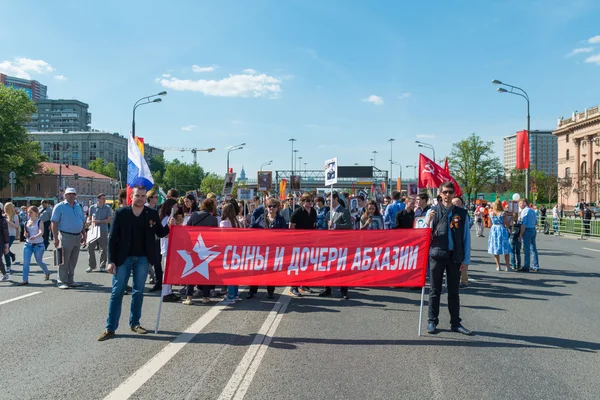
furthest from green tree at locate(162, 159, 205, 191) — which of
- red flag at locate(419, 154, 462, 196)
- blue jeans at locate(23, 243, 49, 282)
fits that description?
blue jeans at locate(23, 243, 49, 282)

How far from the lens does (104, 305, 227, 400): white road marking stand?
444cm

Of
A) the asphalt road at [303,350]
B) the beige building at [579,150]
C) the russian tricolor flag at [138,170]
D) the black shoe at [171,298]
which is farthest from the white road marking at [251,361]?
the beige building at [579,150]

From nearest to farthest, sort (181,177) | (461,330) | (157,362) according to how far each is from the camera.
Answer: (157,362) < (461,330) < (181,177)

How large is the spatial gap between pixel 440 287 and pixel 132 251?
159 inches

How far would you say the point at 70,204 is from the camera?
10305 mm

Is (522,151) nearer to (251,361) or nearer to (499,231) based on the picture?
(499,231)

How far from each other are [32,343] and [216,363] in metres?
2.49

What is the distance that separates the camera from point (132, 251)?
6.55 metres

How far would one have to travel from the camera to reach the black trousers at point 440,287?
6.69 m

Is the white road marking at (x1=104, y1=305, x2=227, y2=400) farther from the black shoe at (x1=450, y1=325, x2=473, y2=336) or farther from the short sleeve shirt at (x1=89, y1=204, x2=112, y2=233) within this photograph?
the short sleeve shirt at (x1=89, y1=204, x2=112, y2=233)

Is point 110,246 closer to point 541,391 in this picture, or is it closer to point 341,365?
point 341,365

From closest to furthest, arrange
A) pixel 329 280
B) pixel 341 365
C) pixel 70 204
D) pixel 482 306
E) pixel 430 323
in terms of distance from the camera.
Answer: pixel 341 365 < pixel 430 323 < pixel 329 280 < pixel 482 306 < pixel 70 204

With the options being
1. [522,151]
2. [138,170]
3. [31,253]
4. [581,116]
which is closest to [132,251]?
[138,170]

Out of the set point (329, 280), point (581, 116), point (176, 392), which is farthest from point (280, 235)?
point (581, 116)
